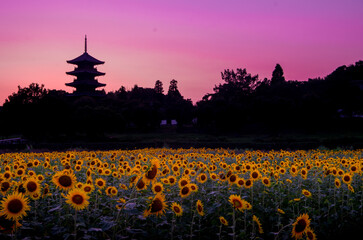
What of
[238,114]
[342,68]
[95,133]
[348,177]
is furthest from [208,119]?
[348,177]

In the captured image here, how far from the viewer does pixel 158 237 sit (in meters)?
4.42

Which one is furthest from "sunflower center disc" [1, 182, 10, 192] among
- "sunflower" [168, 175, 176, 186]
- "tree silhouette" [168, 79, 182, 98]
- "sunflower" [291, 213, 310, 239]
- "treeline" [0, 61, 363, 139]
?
"tree silhouette" [168, 79, 182, 98]

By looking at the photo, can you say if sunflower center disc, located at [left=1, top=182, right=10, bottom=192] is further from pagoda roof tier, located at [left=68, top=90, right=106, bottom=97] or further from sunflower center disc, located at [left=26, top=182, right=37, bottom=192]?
pagoda roof tier, located at [left=68, top=90, right=106, bottom=97]

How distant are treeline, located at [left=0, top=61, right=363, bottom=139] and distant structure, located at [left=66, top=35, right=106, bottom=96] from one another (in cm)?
264

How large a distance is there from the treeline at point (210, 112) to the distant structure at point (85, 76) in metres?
2.64

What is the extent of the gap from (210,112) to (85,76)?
21.3 meters

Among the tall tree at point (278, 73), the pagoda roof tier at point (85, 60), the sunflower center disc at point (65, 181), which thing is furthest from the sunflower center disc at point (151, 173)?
the tall tree at point (278, 73)

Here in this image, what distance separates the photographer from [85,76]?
192 ft

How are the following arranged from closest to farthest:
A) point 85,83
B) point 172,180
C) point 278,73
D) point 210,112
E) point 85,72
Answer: point 172,180, point 210,112, point 85,83, point 85,72, point 278,73

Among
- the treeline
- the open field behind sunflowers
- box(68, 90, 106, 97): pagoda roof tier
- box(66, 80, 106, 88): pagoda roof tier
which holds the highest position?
A: box(66, 80, 106, 88): pagoda roof tier

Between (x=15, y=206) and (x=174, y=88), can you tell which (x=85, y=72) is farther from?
(x=15, y=206)

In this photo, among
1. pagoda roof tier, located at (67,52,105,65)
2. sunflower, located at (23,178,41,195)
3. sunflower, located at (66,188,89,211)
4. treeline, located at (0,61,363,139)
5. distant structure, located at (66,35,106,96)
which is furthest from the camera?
pagoda roof tier, located at (67,52,105,65)

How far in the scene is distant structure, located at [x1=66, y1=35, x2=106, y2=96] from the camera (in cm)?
5662

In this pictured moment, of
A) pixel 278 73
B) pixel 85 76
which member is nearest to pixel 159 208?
pixel 85 76
